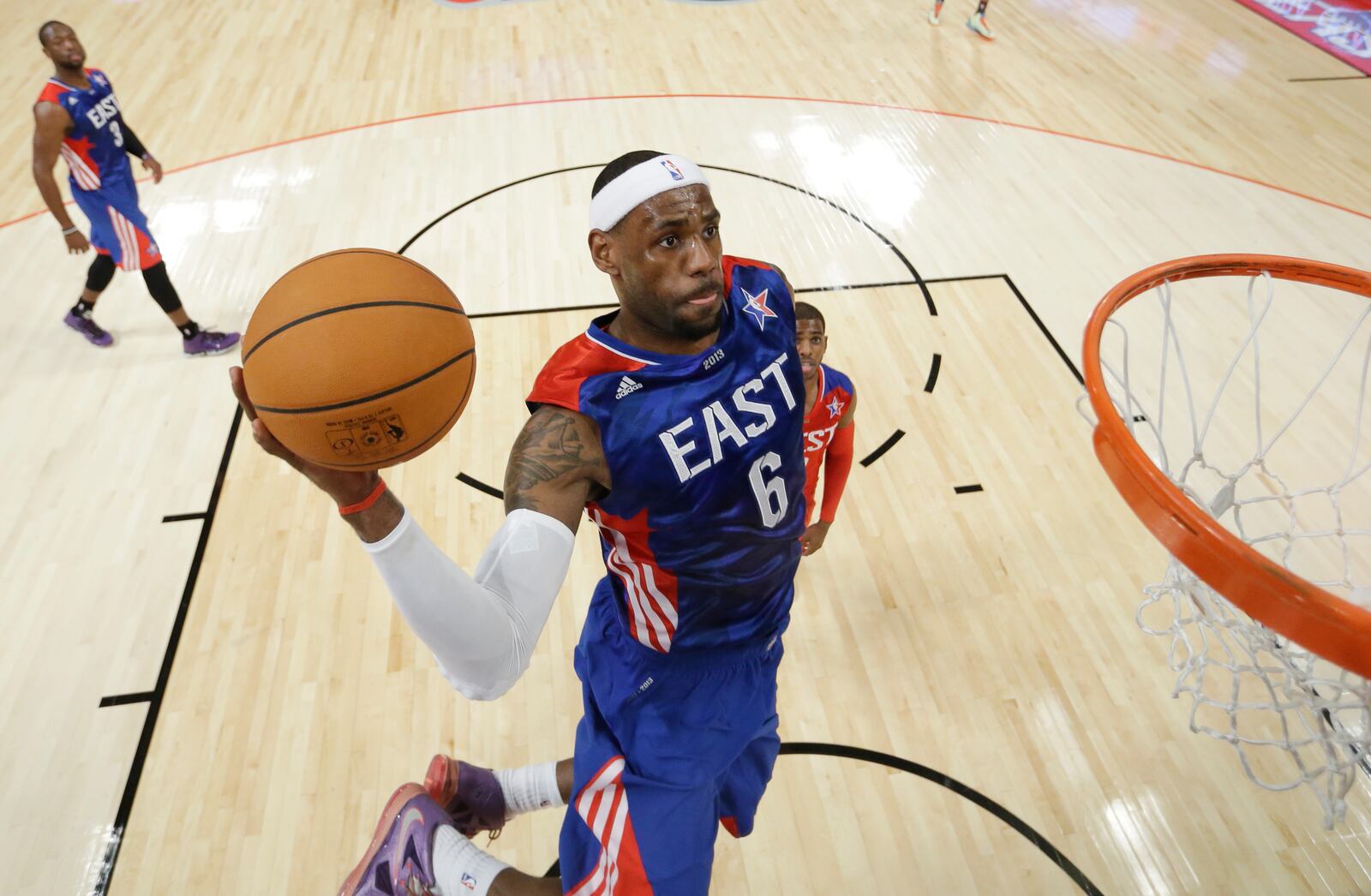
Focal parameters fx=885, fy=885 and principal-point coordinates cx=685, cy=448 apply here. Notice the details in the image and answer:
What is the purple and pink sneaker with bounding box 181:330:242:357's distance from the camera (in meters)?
4.98

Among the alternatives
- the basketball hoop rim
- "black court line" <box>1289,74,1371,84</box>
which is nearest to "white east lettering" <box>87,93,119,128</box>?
the basketball hoop rim

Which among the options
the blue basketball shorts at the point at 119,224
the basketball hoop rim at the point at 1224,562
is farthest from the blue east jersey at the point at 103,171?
the basketball hoop rim at the point at 1224,562

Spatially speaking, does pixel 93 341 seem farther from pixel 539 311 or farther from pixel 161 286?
pixel 539 311

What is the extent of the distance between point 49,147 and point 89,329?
105cm

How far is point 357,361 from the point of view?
1750 mm

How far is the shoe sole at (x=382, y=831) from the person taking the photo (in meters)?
2.61

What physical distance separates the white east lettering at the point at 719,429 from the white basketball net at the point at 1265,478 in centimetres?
122

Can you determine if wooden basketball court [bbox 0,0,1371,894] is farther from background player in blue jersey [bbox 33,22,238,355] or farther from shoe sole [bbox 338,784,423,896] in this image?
shoe sole [bbox 338,784,423,896]

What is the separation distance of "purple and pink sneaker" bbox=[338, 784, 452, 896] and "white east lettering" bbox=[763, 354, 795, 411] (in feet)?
5.36

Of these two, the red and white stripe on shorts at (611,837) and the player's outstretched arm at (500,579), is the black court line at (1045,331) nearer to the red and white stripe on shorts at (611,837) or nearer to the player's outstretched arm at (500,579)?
the red and white stripe on shorts at (611,837)

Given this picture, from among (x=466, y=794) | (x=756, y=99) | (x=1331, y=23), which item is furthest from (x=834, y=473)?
(x=1331, y=23)

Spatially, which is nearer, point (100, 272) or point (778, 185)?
point (100, 272)

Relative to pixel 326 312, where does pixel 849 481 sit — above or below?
below

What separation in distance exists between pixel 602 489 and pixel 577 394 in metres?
0.22
